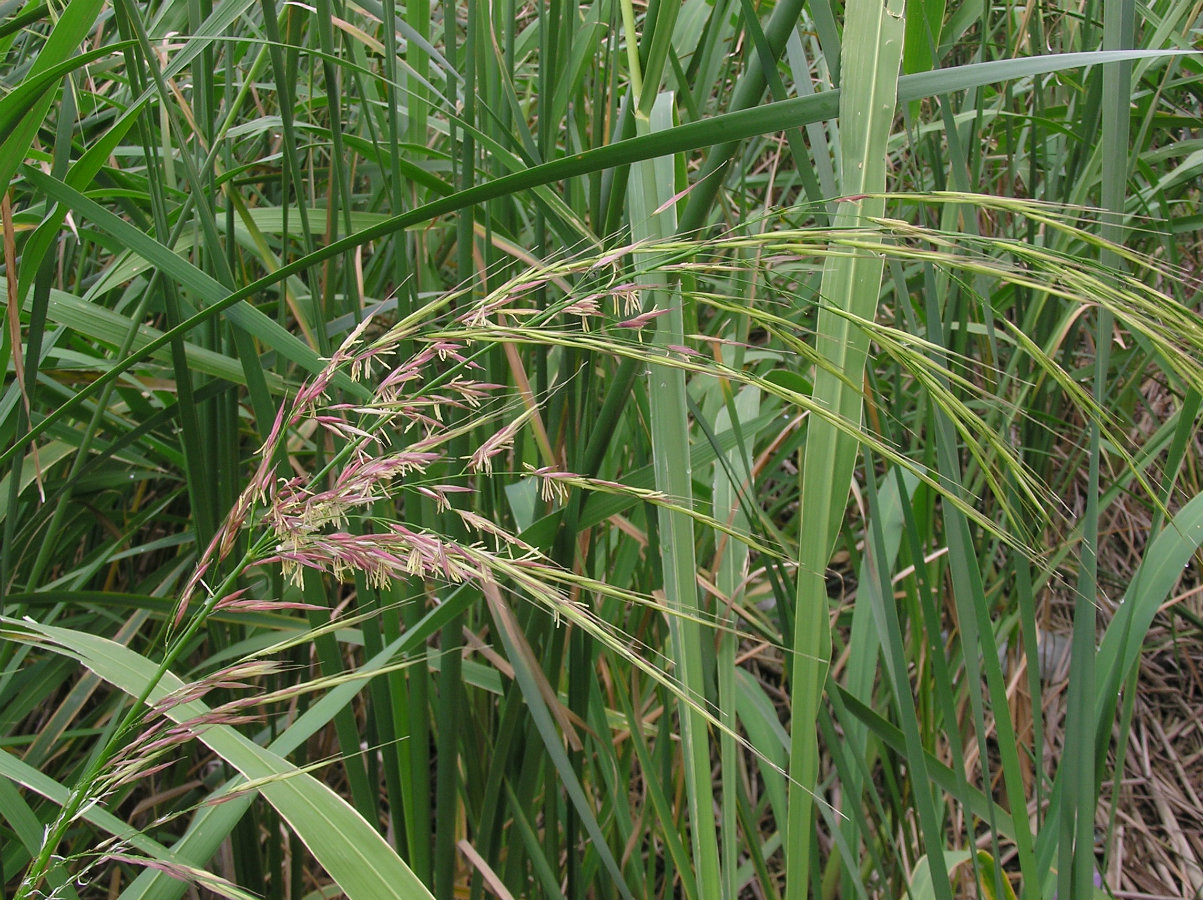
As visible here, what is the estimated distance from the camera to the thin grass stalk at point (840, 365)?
0.40 m

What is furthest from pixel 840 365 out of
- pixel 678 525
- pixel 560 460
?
pixel 560 460

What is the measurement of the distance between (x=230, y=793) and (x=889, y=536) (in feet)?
2.10

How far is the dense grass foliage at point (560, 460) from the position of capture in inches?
13.3

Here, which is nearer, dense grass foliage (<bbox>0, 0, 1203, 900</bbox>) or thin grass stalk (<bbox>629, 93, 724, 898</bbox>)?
dense grass foliage (<bbox>0, 0, 1203, 900</bbox>)

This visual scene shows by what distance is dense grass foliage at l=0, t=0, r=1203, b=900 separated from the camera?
0.34 m

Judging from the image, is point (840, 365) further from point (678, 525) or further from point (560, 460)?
point (560, 460)

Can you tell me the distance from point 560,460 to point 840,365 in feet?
0.98

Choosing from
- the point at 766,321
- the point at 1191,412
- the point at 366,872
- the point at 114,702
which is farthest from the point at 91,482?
the point at 1191,412

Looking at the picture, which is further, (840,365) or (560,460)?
(560,460)

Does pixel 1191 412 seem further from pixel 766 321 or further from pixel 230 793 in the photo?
pixel 230 793

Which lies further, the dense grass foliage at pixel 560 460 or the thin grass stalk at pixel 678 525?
the thin grass stalk at pixel 678 525

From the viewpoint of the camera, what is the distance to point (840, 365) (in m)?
0.44

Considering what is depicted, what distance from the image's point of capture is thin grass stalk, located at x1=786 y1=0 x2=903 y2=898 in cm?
40

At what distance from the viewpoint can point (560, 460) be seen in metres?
0.69
